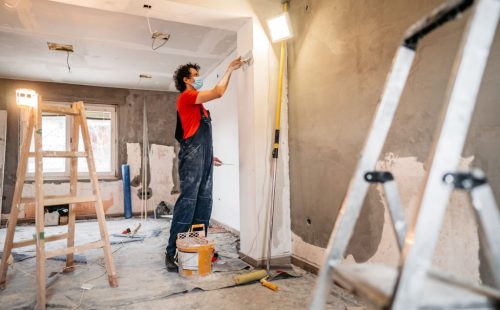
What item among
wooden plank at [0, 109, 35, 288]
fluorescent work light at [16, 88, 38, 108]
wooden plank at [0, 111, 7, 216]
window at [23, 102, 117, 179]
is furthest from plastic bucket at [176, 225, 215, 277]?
wooden plank at [0, 111, 7, 216]

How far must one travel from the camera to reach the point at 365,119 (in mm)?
1949

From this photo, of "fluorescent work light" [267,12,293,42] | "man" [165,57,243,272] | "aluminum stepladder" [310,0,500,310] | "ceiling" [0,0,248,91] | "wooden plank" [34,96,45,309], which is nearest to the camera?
"aluminum stepladder" [310,0,500,310]

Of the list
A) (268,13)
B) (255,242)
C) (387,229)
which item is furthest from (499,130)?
(268,13)

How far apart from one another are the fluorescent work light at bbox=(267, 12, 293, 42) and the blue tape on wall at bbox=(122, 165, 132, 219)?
4024 mm

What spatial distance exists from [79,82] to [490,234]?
19.6 feet

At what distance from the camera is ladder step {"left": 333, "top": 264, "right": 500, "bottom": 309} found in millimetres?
645


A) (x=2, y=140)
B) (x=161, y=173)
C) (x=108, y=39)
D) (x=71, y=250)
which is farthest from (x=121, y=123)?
(x=71, y=250)

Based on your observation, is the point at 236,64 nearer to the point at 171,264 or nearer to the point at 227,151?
the point at 171,264

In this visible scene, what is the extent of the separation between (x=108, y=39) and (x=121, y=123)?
2235 mm

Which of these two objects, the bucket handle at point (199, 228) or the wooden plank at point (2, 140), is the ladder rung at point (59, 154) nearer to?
the bucket handle at point (199, 228)

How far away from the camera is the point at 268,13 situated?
273cm

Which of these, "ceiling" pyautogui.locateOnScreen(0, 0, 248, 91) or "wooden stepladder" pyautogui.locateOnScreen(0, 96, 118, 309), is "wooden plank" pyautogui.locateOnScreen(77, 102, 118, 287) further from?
"ceiling" pyautogui.locateOnScreen(0, 0, 248, 91)

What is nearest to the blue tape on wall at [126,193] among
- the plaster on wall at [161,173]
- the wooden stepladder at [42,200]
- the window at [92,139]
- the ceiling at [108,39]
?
the window at [92,139]

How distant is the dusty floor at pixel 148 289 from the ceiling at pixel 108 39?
2.02 metres
